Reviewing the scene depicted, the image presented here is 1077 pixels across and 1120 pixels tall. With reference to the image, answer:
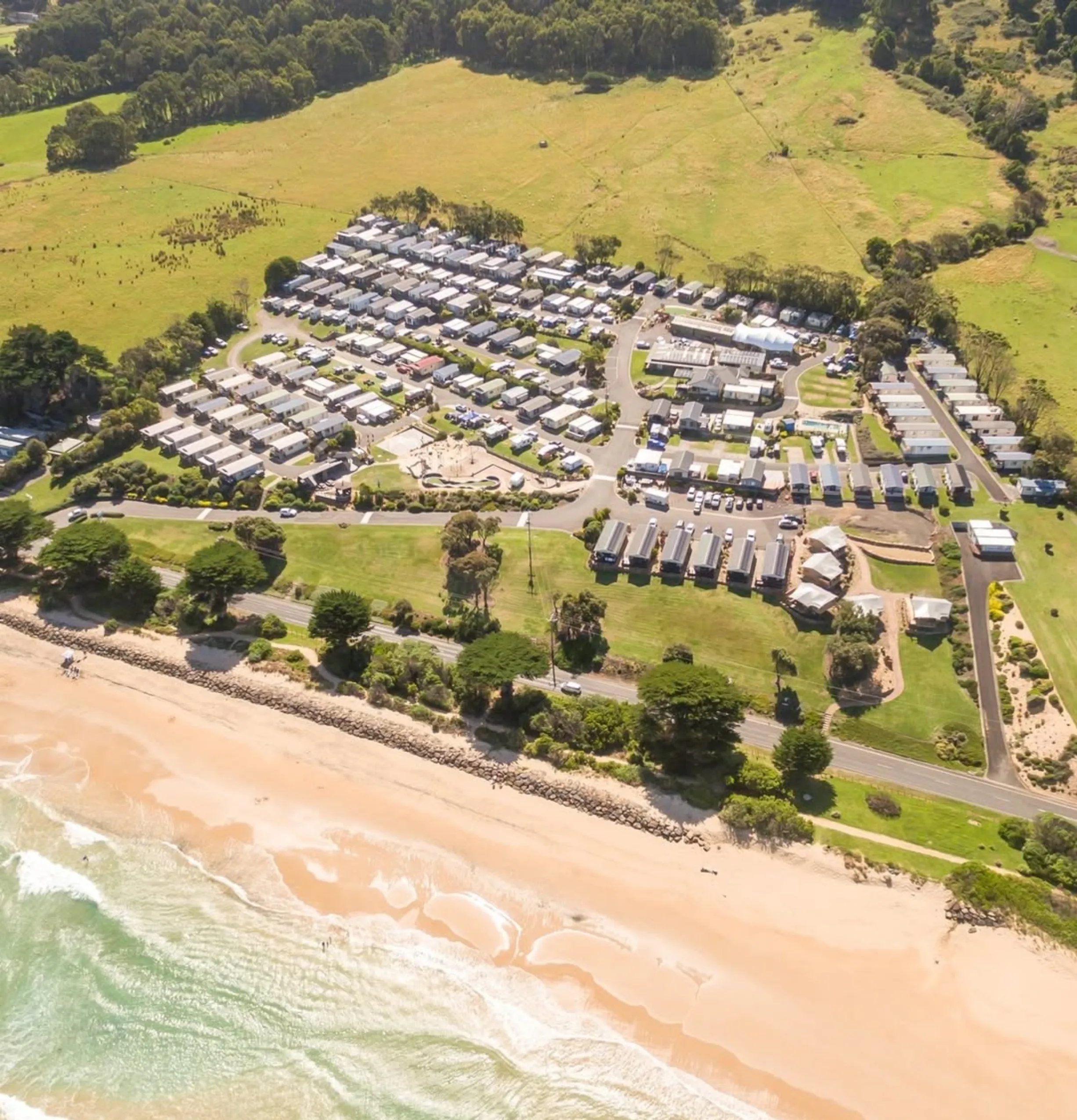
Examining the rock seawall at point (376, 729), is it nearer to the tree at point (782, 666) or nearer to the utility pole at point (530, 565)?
the tree at point (782, 666)

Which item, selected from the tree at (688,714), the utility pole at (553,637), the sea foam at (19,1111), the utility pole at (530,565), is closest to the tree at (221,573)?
the utility pole at (530,565)

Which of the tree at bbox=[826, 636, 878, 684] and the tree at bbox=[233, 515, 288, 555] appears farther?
the tree at bbox=[233, 515, 288, 555]

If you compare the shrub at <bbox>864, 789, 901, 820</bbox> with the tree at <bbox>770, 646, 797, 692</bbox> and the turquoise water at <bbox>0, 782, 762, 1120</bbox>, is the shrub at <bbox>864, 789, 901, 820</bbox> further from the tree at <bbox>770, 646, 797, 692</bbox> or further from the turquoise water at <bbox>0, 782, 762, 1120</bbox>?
the turquoise water at <bbox>0, 782, 762, 1120</bbox>

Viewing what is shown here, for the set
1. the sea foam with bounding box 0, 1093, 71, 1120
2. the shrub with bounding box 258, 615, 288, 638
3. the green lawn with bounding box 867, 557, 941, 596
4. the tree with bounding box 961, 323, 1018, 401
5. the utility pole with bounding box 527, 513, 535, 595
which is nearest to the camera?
the sea foam with bounding box 0, 1093, 71, 1120

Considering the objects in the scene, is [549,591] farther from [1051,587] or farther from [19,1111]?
[19,1111]

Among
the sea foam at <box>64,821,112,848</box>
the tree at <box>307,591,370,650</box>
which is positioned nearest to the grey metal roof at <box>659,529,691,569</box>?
the tree at <box>307,591,370,650</box>

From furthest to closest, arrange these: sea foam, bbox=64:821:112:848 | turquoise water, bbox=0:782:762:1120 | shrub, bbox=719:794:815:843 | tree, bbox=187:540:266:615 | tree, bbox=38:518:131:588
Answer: tree, bbox=38:518:131:588
tree, bbox=187:540:266:615
sea foam, bbox=64:821:112:848
shrub, bbox=719:794:815:843
turquoise water, bbox=0:782:762:1120

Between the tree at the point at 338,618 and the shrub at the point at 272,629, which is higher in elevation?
the tree at the point at 338,618

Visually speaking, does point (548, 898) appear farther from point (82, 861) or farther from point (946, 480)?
point (946, 480)
